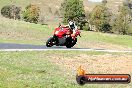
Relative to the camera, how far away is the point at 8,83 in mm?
13102

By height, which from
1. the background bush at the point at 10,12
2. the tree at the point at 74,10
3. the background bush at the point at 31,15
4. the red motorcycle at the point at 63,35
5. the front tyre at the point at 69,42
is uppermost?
the red motorcycle at the point at 63,35

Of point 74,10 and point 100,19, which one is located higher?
point 74,10

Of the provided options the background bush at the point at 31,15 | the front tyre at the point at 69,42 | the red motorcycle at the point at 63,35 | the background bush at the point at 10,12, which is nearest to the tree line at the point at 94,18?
the background bush at the point at 31,15

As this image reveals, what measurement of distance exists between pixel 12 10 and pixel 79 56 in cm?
15172

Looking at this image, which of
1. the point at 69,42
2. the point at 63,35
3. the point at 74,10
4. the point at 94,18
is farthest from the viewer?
the point at 94,18

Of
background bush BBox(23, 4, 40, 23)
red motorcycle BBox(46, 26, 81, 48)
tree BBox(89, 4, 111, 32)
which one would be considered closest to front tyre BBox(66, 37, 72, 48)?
red motorcycle BBox(46, 26, 81, 48)

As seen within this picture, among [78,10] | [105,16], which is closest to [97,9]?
[105,16]

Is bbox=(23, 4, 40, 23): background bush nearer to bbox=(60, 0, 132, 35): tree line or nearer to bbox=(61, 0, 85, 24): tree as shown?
bbox=(60, 0, 132, 35): tree line

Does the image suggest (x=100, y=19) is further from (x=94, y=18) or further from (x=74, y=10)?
(x=74, y=10)

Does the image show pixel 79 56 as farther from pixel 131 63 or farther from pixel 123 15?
pixel 123 15

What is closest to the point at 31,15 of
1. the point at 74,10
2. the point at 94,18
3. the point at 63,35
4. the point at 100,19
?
the point at 74,10

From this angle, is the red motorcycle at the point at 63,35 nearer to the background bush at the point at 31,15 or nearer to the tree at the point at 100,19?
the tree at the point at 100,19

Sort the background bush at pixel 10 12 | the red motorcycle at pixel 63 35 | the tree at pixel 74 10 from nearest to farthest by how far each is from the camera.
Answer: the red motorcycle at pixel 63 35 → the tree at pixel 74 10 → the background bush at pixel 10 12

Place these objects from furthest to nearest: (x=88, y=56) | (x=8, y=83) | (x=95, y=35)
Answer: (x=95, y=35) < (x=88, y=56) < (x=8, y=83)
